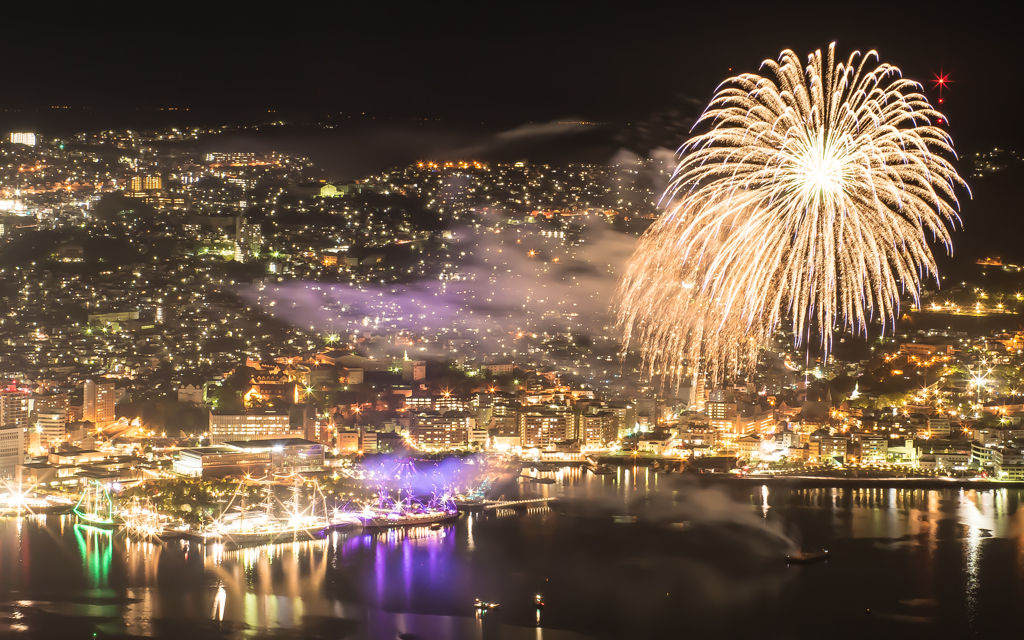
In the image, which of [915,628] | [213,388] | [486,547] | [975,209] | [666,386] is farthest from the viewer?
[975,209]

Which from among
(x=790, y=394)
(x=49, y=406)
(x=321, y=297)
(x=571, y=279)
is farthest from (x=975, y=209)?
(x=49, y=406)

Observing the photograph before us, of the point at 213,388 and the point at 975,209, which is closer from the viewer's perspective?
the point at 213,388

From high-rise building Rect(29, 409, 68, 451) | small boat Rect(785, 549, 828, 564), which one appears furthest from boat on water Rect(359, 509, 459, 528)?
high-rise building Rect(29, 409, 68, 451)

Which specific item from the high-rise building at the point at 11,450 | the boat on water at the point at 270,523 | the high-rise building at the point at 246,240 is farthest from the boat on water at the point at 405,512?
the high-rise building at the point at 246,240

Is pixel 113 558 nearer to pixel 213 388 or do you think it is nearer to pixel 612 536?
→ pixel 612 536

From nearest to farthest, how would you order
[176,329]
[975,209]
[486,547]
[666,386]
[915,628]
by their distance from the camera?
[915,628] < [486,547] < [176,329] < [666,386] < [975,209]

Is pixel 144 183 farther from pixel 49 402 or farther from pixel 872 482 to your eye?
pixel 872 482

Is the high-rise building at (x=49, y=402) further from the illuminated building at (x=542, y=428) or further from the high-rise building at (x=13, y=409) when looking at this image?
the illuminated building at (x=542, y=428)
